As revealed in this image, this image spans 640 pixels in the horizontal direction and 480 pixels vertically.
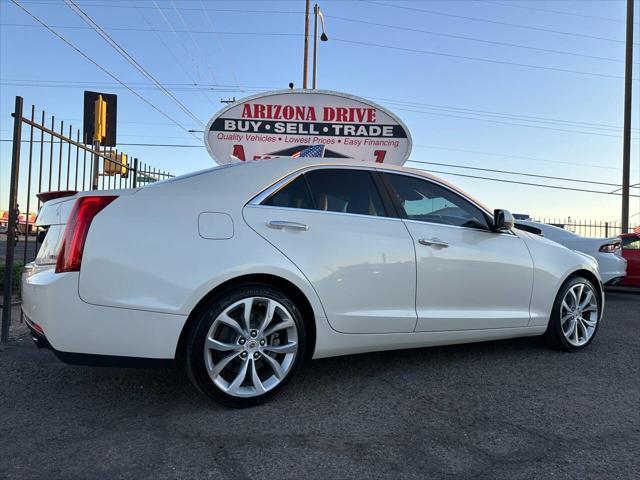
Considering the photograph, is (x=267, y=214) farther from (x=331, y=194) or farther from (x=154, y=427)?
(x=154, y=427)

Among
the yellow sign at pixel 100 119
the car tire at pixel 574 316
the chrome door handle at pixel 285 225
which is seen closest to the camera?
the chrome door handle at pixel 285 225

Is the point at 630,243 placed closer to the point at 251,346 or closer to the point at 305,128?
the point at 305,128

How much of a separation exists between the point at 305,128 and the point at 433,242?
5833 mm

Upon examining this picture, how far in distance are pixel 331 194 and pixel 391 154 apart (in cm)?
566

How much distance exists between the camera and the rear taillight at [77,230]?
270 centimetres

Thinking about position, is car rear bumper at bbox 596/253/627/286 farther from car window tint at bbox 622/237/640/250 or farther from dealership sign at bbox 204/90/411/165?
dealership sign at bbox 204/90/411/165

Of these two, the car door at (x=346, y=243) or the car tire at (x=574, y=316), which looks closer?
the car door at (x=346, y=243)

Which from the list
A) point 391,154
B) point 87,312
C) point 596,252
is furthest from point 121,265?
point 596,252

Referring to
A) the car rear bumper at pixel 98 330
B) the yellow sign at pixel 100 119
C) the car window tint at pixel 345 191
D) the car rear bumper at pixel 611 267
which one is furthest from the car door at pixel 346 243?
the yellow sign at pixel 100 119

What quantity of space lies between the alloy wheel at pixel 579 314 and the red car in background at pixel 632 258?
5.22 meters

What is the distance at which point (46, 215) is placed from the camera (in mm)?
3236

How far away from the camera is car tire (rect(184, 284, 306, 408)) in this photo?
2.79 m

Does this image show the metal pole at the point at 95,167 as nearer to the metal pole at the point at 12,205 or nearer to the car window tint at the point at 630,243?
the metal pole at the point at 12,205

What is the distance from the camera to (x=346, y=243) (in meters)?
3.23
